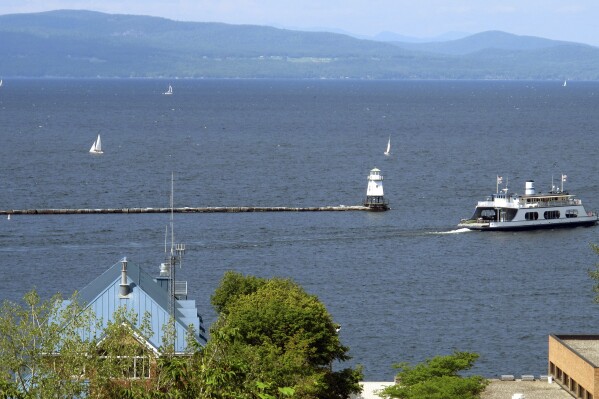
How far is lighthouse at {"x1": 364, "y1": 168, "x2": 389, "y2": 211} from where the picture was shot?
109500mm

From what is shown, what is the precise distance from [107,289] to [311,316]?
6.19m

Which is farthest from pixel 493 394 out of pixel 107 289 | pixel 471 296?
pixel 471 296

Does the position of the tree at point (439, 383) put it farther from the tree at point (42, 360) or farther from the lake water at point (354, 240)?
the tree at point (42, 360)

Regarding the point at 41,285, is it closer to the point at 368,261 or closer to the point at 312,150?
the point at 368,261

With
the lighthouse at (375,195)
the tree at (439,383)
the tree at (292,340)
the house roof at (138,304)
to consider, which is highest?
the lighthouse at (375,195)

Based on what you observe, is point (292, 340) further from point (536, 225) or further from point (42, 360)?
point (536, 225)

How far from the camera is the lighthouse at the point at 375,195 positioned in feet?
359

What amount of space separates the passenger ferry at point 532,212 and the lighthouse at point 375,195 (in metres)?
8.37

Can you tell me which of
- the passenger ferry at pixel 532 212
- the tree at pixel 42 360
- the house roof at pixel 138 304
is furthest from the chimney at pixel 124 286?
the passenger ferry at pixel 532 212

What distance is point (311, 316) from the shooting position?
4078 centimetres

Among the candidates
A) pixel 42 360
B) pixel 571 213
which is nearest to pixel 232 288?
pixel 42 360

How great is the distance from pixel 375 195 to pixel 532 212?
42.8ft

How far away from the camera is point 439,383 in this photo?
40.2 metres

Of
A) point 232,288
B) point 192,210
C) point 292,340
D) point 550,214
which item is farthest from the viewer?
point 192,210
